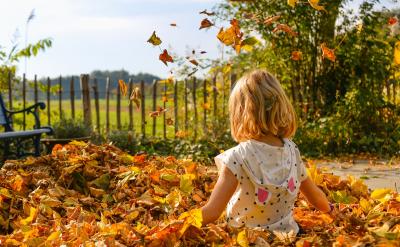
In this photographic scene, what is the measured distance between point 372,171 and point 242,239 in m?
4.90

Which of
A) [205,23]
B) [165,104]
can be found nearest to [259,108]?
[205,23]

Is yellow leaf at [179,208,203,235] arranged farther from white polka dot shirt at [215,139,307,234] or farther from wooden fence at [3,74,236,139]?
wooden fence at [3,74,236,139]

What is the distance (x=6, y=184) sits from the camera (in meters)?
3.96

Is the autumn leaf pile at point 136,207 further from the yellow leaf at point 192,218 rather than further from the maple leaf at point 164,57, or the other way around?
the maple leaf at point 164,57

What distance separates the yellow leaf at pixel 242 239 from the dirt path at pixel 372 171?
3567 mm

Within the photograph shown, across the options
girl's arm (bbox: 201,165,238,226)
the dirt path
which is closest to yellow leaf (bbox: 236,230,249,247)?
girl's arm (bbox: 201,165,238,226)

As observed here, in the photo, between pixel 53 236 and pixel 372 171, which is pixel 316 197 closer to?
pixel 53 236

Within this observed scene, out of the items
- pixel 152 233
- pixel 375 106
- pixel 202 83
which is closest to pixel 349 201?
pixel 152 233

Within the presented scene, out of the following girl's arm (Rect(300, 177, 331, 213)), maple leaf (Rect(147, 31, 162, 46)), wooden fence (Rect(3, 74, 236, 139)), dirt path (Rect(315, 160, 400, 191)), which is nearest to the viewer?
girl's arm (Rect(300, 177, 331, 213))

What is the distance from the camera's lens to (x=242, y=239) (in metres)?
2.40

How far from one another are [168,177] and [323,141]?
5.27m

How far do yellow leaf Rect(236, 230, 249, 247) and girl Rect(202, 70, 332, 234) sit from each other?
0.14 meters

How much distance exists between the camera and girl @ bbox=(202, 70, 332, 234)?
99.1 inches

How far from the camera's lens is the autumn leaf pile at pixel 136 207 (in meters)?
2.47
